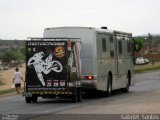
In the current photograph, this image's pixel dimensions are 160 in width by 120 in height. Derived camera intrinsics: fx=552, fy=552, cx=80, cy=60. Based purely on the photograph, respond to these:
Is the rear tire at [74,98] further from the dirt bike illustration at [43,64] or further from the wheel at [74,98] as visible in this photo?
the dirt bike illustration at [43,64]

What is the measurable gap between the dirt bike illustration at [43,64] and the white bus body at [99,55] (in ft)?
6.41

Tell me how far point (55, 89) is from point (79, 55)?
6.91ft

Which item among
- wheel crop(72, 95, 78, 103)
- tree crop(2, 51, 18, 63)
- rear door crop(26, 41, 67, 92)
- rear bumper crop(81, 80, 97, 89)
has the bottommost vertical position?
wheel crop(72, 95, 78, 103)

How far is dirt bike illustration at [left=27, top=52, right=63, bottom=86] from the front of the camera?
2287cm

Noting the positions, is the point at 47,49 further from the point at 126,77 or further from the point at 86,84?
the point at 126,77

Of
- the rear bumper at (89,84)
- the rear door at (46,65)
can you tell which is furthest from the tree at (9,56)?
the rear door at (46,65)

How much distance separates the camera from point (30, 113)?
59.0 ft

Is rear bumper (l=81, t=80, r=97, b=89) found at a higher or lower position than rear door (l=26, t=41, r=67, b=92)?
lower

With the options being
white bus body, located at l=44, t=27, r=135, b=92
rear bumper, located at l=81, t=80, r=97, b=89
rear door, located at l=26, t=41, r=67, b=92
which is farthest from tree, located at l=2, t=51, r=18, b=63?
rear door, located at l=26, t=41, r=67, b=92

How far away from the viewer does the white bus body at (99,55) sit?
80.3 feet

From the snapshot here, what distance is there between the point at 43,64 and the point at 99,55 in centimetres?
321

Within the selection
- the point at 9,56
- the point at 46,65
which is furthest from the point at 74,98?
the point at 9,56

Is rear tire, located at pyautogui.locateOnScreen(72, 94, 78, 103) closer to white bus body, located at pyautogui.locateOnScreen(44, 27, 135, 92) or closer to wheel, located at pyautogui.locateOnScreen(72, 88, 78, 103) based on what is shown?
wheel, located at pyautogui.locateOnScreen(72, 88, 78, 103)

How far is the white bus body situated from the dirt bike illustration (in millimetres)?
1954
